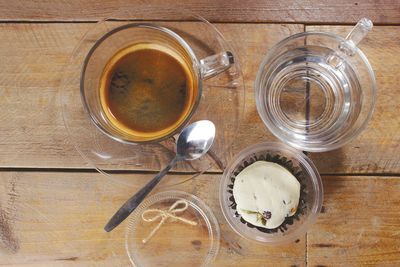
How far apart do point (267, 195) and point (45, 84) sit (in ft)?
1.45

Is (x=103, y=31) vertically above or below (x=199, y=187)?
above

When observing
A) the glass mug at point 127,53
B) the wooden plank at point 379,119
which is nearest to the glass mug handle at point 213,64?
the glass mug at point 127,53

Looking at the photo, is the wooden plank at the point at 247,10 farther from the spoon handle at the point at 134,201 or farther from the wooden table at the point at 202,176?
the spoon handle at the point at 134,201

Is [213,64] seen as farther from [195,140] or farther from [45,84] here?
[45,84]

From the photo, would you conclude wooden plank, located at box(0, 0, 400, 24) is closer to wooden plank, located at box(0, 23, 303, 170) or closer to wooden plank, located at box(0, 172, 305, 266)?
wooden plank, located at box(0, 23, 303, 170)

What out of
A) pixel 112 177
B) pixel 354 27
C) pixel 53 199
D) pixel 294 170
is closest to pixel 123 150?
pixel 112 177

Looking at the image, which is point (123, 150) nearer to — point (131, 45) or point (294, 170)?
Answer: point (131, 45)

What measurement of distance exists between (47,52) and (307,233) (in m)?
0.57

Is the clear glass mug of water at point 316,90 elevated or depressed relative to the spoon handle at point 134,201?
elevated

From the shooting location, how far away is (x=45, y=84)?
1.01 m

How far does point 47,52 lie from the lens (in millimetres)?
1009

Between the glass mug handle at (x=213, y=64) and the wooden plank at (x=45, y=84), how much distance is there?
0.35ft

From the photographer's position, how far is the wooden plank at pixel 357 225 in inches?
39.8

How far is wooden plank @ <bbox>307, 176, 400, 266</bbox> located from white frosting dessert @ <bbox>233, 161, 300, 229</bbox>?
0.06 m
